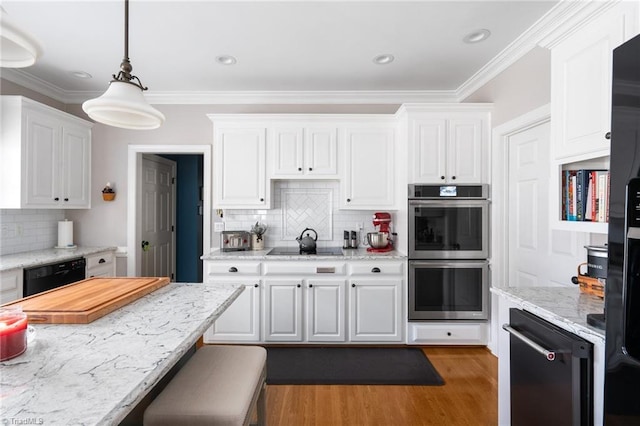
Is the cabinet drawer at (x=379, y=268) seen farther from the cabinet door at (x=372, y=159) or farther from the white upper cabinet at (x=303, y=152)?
the white upper cabinet at (x=303, y=152)

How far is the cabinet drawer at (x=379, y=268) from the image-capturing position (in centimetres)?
303

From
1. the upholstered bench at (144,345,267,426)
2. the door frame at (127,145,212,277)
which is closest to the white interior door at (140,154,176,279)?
the door frame at (127,145,212,277)

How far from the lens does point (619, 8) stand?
1363 millimetres

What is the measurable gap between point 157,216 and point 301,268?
256cm

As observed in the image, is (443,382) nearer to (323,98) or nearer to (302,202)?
(302,202)

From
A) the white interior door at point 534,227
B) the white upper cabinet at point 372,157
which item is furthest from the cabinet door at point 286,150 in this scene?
Result: the white interior door at point 534,227

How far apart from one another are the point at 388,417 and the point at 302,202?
2284 millimetres

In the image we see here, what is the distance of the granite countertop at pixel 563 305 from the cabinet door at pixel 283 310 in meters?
1.80

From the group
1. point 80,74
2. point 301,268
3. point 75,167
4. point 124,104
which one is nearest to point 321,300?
point 301,268

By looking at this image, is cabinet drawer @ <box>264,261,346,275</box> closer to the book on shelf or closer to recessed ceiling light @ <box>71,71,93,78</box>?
the book on shelf

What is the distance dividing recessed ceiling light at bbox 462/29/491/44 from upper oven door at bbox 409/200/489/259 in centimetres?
136

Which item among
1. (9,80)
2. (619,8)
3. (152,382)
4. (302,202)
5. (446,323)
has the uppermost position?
(9,80)

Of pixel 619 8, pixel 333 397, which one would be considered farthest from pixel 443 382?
pixel 619 8

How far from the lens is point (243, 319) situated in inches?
120
